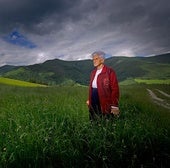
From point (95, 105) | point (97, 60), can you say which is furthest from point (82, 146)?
point (97, 60)

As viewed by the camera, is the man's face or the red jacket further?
the man's face

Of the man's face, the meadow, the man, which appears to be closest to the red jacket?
the man

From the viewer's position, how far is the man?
6.14m

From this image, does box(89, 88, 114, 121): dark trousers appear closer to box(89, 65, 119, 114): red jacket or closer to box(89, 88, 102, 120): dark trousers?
box(89, 88, 102, 120): dark trousers

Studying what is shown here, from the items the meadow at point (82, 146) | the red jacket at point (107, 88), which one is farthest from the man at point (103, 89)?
the meadow at point (82, 146)

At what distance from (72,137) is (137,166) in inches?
52.4

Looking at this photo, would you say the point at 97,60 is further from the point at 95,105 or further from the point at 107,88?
the point at 95,105

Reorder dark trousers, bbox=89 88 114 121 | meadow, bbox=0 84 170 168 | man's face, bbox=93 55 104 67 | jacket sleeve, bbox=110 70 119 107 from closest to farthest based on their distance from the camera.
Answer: meadow, bbox=0 84 170 168 → jacket sleeve, bbox=110 70 119 107 → man's face, bbox=93 55 104 67 → dark trousers, bbox=89 88 114 121

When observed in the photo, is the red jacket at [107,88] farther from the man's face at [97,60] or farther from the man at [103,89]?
the man's face at [97,60]

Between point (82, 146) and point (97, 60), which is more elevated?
point (97, 60)

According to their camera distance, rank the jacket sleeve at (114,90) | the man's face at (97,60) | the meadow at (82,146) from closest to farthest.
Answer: the meadow at (82,146) → the jacket sleeve at (114,90) → the man's face at (97,60)

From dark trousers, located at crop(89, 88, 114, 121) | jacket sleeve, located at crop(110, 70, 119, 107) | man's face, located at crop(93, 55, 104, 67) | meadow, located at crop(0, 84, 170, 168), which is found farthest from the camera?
dark trousers, located at crop(89, 88, 114, 121)

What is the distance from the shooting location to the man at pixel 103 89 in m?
6.14

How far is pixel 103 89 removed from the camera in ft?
20.8
